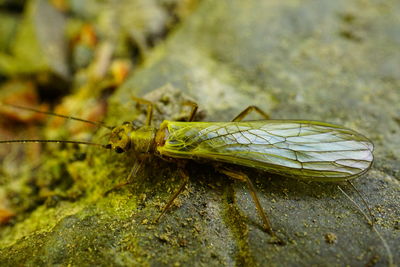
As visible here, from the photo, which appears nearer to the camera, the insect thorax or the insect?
the insect

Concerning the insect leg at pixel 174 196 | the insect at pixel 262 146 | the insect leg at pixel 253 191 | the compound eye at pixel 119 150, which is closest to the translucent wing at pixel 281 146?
the insect at pixel 262 146

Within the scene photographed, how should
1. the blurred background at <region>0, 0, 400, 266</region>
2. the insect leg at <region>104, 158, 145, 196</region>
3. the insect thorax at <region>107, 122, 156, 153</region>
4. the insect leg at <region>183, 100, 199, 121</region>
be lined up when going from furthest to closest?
the insect leg at <region>183, 100, 199, 121</region> < the insect thorax at <region>107, 122, 156, 153</region> < the insect leg at <region>104, 158, 145, 196</region> < the blurred background at <region>0, 0, 400, 266</region>

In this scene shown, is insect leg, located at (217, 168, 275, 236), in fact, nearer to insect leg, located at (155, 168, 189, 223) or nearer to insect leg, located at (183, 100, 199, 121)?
insect leg, located at (155, 168, 189, 223)

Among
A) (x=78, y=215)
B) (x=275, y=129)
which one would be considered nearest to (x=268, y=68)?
(x=275, y=129)

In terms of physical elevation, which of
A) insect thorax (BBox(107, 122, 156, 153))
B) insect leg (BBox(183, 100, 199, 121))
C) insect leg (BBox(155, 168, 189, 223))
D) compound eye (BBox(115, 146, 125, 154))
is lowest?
insect leg (BBox(155, 168, 189, 223))

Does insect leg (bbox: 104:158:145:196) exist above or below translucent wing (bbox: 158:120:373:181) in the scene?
below

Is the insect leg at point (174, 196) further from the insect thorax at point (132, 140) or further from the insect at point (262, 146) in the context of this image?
the insect thorax at point (132, 140)

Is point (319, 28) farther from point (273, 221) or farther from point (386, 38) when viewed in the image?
point (273, 221)

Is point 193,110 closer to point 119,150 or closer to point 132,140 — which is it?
point 132,140

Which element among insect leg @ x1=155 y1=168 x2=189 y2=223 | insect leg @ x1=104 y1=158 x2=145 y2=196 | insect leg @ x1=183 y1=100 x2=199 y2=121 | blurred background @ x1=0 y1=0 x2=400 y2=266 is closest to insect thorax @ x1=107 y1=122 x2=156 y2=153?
insect leg @ x1=104 y1=158 x2=145 y2=196
